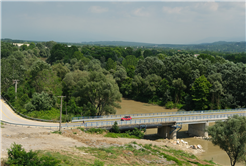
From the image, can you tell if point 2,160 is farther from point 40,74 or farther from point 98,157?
point 40,74

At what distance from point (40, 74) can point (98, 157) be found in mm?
38004

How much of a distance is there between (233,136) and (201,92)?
40173 mm

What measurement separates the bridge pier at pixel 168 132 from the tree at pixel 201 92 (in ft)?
80.5

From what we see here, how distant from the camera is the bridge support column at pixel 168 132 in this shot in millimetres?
44688

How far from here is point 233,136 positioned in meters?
27.4

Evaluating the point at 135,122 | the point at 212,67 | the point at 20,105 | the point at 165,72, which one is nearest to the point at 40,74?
the point at 20,105

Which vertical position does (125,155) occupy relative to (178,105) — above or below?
above

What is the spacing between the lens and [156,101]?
266ft

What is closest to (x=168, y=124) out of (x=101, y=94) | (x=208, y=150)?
(x=208, y=150)

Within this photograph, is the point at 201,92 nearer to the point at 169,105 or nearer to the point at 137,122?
the point at 169,105

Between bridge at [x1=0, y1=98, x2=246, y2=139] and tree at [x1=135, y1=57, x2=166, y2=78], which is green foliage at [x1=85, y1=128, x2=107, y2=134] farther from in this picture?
tree at [x1=135, y1=57, x2=166, y2=78]

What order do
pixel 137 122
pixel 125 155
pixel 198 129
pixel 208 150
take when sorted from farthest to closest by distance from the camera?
1. pixel 198 129
2. pixel 137 122
3. pixel 208 150
4. pixel 125 155

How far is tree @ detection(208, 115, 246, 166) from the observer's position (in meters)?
27.5

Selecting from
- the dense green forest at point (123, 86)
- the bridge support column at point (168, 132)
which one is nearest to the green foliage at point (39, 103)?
the dense green forest at point (123, 86)
